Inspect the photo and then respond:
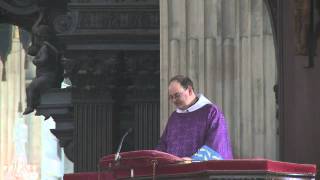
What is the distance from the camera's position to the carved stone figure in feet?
37.2

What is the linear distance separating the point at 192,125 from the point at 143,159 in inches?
36.4

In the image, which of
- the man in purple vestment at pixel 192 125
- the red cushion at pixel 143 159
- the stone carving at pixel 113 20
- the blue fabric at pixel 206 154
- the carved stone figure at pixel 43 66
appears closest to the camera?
the red cushion at pixel 143 159

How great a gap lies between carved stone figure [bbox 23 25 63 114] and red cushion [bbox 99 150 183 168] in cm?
572

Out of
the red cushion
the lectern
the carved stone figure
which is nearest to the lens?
the lectern

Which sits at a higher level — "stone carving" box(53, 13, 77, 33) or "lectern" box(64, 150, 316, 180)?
"stone carving" box(53, 13, 77, 33)

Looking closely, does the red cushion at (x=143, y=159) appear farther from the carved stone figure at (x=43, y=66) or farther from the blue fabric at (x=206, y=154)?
the carved stone figure at (x=43, y=66)

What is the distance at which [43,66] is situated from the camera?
1142cm

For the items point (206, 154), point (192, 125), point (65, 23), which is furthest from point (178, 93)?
point (65, 23)

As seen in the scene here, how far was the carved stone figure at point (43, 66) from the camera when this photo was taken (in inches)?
447

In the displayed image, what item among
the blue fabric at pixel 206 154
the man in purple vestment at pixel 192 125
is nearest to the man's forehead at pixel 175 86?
the man in purple vestment at pixel 192 125

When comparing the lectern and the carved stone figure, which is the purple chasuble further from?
the carved stone figure

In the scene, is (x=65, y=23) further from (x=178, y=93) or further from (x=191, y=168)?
(x=191, y=168)

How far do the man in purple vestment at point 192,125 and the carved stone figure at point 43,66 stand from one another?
492 centimetres

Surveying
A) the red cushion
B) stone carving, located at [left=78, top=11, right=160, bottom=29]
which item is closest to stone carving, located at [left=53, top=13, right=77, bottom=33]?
stone carving, located at [left=78, top=11, right=160, bottom=29]
